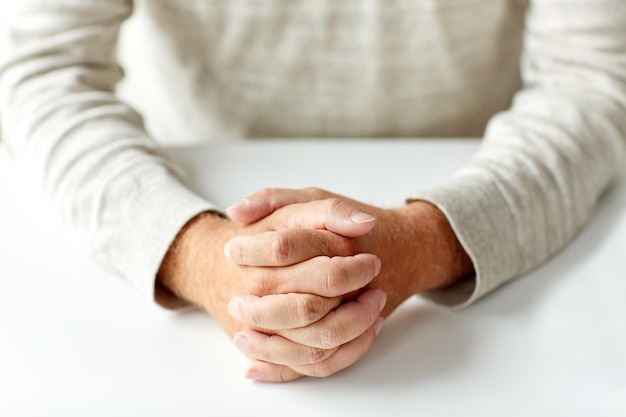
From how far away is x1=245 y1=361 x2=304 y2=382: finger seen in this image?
622 mm

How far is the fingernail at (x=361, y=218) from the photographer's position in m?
0.63

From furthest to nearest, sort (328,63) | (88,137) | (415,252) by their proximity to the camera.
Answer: (328,63) → (88,137) → (415,252)

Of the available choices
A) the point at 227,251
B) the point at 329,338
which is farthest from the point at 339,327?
the point at 227,251

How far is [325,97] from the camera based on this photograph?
3.46ft

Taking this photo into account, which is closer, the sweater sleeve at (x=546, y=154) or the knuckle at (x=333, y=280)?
the knuckle at (x=333, y=280)

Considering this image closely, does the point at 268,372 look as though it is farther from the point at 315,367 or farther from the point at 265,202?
the point at 265,202

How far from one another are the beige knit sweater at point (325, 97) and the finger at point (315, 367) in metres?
0.13

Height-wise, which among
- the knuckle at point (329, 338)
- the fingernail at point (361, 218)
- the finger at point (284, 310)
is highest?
the fingernail at point (361, 218)

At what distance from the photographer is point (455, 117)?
43.6 inches

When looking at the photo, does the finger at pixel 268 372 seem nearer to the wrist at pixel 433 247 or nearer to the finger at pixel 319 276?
the finger at pixel 319 276

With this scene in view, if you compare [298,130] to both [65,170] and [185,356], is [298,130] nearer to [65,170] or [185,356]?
[65,170]

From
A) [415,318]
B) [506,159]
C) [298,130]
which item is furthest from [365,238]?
[298,130]

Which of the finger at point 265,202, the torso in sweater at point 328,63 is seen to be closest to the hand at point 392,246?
the finger at point 265,202

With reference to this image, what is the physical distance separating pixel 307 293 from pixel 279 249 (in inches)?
1.6
